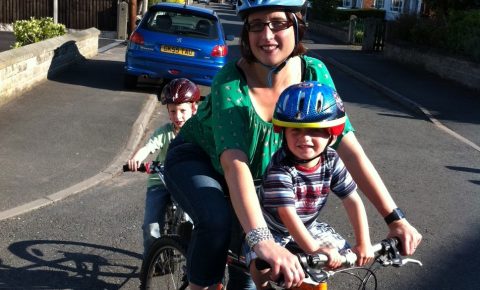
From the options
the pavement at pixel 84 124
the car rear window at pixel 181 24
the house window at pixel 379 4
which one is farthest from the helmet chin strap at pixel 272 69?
the house window at pixel 379 4

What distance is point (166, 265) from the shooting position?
3.51 metres

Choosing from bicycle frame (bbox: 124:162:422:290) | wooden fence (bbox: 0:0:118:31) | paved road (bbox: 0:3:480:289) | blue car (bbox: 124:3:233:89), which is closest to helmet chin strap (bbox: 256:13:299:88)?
bicycle frame (bbox: 124:162:422:290)

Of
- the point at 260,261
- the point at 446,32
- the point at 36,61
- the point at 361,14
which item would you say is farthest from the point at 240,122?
the point at 361,14

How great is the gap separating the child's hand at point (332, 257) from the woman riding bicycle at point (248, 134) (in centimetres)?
43

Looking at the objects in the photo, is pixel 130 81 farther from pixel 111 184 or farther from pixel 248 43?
pixel 248 43

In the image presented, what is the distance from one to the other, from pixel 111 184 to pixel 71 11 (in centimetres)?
2103

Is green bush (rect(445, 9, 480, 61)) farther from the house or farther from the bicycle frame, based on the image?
the house

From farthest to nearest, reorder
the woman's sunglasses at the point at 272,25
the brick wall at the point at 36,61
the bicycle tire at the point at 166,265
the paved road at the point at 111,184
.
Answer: the brick wall at the point at 36,61
the paved road at the point at 111,184
the bicycle tire at the point at 166,265
the woman's sunglasses at the point at 272,25

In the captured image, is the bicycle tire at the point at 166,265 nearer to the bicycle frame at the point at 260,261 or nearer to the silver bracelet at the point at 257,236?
the bicycle frame at the point at 260,261

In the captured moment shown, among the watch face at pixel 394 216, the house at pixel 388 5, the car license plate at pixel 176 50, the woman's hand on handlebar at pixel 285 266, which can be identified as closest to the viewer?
the woman's hand on handlebar at pixel 285 266

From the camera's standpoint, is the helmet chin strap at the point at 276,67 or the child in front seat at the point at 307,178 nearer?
the child in front seat at the point at 307,178

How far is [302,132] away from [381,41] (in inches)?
1022

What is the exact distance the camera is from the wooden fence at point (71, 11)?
26.2 m

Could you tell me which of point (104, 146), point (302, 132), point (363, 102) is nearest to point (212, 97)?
point (302, 132)
